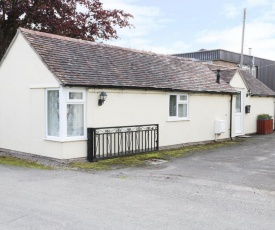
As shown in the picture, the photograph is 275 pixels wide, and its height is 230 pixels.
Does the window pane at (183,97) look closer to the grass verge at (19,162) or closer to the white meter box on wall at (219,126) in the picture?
the white meter box on wall at (219,126)

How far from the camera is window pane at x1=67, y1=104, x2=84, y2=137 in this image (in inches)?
470

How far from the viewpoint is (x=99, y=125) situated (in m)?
12.6

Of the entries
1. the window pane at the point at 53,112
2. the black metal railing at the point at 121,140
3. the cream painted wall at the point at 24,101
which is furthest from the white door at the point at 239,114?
the cream painted wall at the point at 24,101

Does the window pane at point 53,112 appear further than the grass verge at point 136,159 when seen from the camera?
Yes

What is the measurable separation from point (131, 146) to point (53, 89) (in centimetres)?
369

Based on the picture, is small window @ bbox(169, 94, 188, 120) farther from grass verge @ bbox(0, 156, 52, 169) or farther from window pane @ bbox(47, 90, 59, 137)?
grass verge @ bbox(0, 156, 52, 169)

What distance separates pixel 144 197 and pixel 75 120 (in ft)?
17.7

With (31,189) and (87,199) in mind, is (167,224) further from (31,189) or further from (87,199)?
(31,189)

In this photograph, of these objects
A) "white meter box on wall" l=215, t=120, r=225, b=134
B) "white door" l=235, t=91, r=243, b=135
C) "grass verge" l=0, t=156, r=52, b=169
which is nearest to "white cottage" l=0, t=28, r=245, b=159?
"grass verge" l=0, t=156, r=52, b=169

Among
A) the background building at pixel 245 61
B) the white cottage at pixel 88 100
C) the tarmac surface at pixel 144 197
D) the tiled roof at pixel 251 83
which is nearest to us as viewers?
the tarmac surface at pixel 144 197

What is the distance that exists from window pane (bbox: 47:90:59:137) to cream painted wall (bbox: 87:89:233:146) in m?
1.08

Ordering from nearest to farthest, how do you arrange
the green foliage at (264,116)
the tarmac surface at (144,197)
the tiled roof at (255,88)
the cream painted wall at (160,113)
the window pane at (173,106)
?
1. the tarmac surface at (144,197)
2. the cream painted wall at (160,113)
3. the window pane at (173,106)
4. the tiled roof at (255,88)
5. the green foliage at (264,116)

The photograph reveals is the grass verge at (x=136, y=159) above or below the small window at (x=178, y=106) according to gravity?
below

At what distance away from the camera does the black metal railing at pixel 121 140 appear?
12.1m
